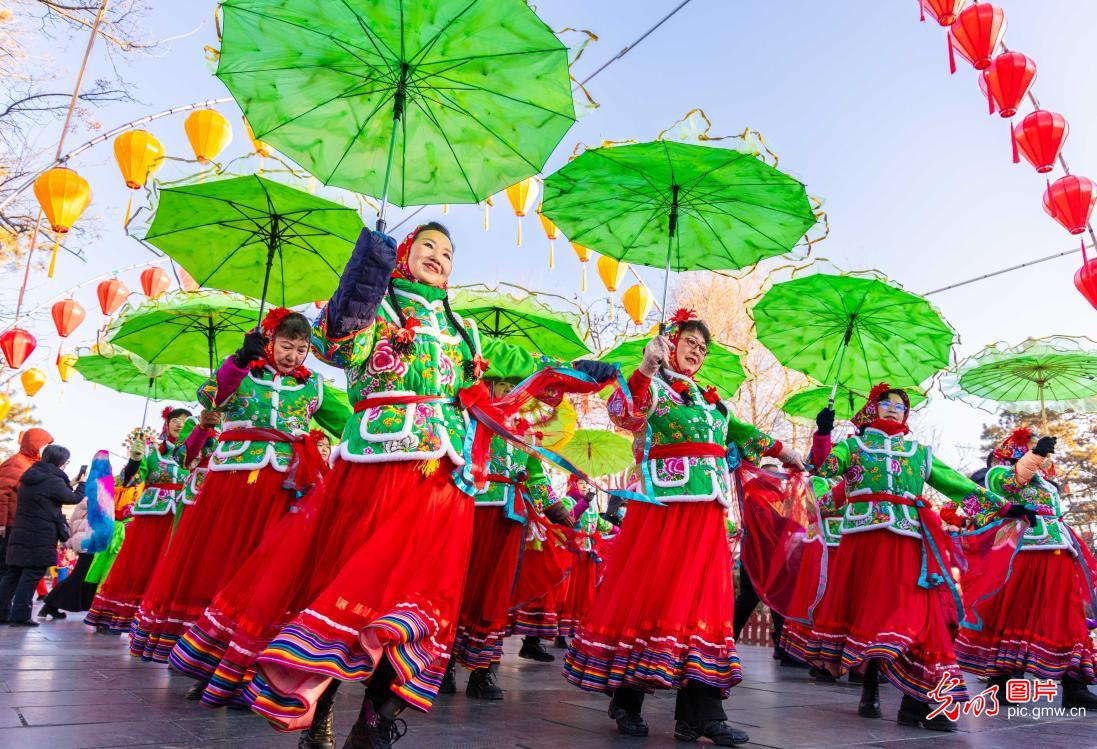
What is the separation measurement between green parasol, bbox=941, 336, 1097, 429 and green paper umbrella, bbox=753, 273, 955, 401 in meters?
1.07

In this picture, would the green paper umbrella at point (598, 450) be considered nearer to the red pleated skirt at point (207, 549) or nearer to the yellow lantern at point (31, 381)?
the red pleated skirt at point (207, 549)

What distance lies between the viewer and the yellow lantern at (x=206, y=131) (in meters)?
8.75

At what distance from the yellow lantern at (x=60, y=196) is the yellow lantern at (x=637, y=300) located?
7.46 m

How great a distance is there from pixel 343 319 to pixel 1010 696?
207 inches

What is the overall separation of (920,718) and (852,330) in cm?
287

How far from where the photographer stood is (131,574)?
252 inches

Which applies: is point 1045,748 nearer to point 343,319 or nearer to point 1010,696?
point 1010,696

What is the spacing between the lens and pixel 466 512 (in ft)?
9.66

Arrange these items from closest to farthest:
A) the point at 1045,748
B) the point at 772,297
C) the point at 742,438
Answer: the point at 1045,748 < the point at 742,438 < the point at 772,297

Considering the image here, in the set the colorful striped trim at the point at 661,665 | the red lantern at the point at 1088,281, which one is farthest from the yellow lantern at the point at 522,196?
the colorful striped trim at the point at 661,665

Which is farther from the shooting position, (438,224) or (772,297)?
(772,297)

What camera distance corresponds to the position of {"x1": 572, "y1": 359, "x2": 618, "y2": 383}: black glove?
3281 mm

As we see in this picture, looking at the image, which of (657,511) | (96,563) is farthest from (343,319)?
(96,563)

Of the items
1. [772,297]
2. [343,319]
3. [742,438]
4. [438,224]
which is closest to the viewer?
[343,319]
